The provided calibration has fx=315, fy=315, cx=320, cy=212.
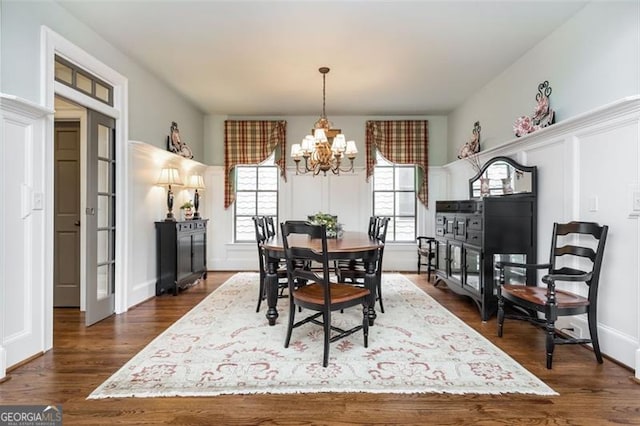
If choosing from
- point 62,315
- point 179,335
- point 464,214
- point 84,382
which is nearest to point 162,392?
point 84,382

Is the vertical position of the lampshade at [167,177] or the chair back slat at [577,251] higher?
the lampshade at [167,177]

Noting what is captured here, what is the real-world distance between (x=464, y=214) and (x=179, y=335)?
317 centimetres

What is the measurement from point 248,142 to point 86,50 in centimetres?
286

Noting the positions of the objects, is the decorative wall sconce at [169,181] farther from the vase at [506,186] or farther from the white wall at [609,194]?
the white wall at [609,194]

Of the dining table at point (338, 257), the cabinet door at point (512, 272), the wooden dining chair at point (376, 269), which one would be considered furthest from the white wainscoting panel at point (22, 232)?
the cabinet door at point (512, 272)

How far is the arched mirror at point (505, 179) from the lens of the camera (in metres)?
3.19

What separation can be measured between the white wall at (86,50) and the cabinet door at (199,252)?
139 centimetres

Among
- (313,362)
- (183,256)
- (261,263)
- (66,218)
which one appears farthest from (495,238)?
(66,218)

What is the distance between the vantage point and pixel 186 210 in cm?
465

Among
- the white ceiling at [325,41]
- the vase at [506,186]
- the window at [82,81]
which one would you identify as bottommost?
the vase at [506,186]

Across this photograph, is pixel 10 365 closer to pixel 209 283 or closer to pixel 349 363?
pixel 349 363

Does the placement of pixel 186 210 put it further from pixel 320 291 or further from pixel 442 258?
pixel 442 258

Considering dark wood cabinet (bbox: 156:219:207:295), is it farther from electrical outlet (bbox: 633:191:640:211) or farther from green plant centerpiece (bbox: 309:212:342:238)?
electrical outlet (bbox: 633:191:640:211)

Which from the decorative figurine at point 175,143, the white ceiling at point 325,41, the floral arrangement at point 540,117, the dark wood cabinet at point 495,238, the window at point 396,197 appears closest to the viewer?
the white ceiling at point 325,41
